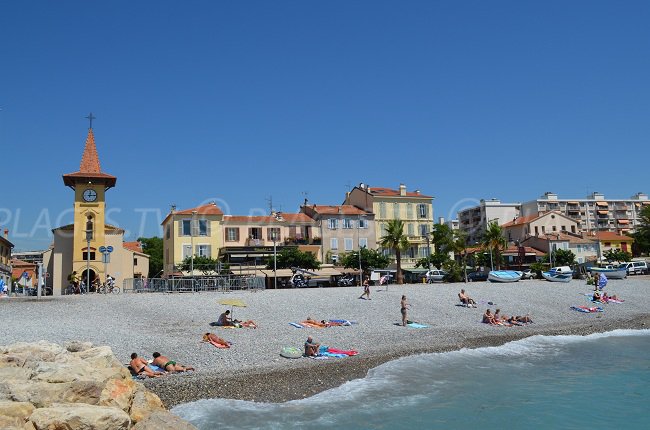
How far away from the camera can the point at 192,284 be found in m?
35.3

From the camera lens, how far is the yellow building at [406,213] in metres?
62.6

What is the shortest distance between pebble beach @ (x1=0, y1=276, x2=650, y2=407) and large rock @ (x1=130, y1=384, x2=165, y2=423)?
6.58 feet

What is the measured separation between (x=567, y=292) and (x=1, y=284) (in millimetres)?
37715

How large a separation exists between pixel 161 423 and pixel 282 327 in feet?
47.4

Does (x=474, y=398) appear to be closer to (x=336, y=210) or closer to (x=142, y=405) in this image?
(x=142, y=405)

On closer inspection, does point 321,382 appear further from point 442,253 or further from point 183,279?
point 442,253

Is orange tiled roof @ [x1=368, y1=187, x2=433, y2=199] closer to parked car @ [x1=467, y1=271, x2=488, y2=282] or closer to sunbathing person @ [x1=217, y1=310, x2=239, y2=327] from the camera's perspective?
parked car @ [x1=467, y1=271, x2=488, y2=282]

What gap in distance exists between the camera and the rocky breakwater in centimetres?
930

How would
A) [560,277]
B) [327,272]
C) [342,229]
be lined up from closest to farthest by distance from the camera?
1. [560,277]
2. [327,272]
3. [342,229]

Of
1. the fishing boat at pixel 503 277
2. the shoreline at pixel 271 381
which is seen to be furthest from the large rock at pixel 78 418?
the fishing boat at pixel 503 277

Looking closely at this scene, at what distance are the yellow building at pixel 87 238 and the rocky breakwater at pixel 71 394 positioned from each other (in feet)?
103

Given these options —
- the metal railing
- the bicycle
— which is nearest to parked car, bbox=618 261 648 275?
the metal railing

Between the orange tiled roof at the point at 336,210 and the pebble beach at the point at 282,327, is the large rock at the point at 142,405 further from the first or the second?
the orange tiled roof at the point at 336,210

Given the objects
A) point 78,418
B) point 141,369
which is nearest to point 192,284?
point 141,369
